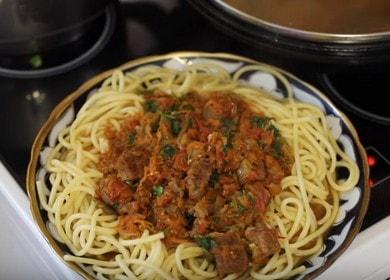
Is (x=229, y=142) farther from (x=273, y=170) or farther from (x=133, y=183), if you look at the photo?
(x=133, y=183)

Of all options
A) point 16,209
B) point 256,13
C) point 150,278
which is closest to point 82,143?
point 16,209

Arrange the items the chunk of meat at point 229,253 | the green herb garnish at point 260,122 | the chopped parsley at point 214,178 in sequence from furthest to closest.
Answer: the green herb garnish at point 260,122
the chopped parsley at point 214,178
the chunk of meat at point 229,253

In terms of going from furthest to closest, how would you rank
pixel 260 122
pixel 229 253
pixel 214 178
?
pixel 260 122 → pixel 214 178 → pixel 229 253

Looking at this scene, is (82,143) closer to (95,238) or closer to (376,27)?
(95,238)

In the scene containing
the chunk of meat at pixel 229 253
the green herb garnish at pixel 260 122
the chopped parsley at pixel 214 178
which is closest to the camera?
the chunk of meat at pixel 229 253

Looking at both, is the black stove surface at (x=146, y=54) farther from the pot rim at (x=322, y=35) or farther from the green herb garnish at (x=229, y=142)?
the green herb garnish at (x=229, y=142)

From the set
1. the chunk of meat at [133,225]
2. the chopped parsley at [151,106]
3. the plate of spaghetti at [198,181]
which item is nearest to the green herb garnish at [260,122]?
the plate of spaghetti at [198,181]

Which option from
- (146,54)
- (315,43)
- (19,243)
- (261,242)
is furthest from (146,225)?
(146,54)

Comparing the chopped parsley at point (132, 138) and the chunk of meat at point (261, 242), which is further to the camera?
the chopped parsley at point (132, 138)
